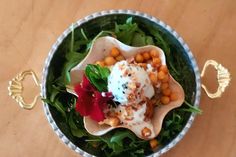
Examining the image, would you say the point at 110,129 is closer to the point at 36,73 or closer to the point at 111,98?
the point at 111,98

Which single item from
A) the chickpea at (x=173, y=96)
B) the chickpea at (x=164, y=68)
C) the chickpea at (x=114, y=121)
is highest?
the chickpea at (x=164, y=68)

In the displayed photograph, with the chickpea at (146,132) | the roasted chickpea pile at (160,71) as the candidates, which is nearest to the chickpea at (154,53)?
the roasted chickpea pile at (160,71)

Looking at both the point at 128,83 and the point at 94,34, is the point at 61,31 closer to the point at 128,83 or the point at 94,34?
the point at 94,34

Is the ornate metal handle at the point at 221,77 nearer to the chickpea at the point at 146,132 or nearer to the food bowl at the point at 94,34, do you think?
the food bowl at the point at 94,34

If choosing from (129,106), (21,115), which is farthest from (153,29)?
(21,115)

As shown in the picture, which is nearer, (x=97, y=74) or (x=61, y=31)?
(x=97, y=74)

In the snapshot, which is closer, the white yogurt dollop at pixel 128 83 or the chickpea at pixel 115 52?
the white yogurt dollop at pixel 128 83

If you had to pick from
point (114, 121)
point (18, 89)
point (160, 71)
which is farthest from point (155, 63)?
point (18, 89)
